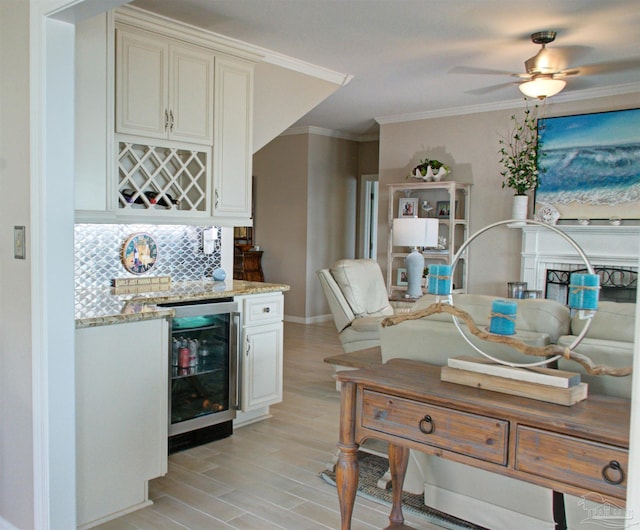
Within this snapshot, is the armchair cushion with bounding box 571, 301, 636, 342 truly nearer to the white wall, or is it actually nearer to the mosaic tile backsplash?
the white wall

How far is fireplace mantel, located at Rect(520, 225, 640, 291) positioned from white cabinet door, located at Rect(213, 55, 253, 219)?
10.1ft

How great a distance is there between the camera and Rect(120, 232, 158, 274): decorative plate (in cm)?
374

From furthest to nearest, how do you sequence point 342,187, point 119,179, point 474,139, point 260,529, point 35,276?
point 342,187
point 474,139
point 119,179
point 260,529
point 35,276

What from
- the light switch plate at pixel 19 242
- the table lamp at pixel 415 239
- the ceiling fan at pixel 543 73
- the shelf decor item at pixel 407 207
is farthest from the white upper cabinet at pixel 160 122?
the shelf decor item at pixel 407 207

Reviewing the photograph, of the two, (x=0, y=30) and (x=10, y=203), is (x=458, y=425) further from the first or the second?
(x=0, y=30)

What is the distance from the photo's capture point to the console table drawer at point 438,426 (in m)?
1.71

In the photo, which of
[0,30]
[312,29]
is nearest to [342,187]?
[312,29]

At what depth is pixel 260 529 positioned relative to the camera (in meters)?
2.61

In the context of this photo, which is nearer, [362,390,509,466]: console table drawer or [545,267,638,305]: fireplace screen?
[362,390,509,466]: console table drawer

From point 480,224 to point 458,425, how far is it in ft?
16.4

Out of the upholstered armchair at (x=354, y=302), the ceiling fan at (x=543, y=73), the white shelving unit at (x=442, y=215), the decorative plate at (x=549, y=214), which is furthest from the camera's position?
the white shelving unit at (x=442, y=215)

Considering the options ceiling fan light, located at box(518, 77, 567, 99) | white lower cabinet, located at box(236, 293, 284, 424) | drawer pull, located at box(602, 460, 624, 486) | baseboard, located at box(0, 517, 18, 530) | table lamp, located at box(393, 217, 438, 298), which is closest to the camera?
drawer pull, located at box(602, 460, 624, 486)

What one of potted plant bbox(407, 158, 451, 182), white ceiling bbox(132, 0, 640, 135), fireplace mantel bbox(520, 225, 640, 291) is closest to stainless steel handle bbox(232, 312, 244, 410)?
white ceiling bbox(132, 0, 640, 135)

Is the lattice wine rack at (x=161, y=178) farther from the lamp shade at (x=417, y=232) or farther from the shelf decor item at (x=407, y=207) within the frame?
the shelf decor item at (x=407, y=207)
